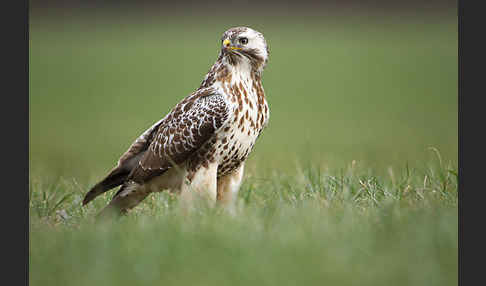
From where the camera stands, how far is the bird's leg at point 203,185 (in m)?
4.62

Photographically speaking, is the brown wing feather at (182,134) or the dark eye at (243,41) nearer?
the brown wing feather at (182,134)

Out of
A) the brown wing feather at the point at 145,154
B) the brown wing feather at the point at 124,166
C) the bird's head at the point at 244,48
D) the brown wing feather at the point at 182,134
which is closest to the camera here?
the brown wing feather at the point at 182,134

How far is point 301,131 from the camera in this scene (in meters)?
14.2

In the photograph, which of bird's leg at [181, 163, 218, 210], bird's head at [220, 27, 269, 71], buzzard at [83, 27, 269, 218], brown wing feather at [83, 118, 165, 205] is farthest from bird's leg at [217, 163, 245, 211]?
bird's head at [220, 27, 269, 71]

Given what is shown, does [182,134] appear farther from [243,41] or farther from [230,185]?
[243,41]

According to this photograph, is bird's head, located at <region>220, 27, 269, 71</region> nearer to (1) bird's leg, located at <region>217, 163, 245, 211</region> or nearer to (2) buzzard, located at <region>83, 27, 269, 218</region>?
(2) buzzard, located at <region>83, 27, 269, 218</region>

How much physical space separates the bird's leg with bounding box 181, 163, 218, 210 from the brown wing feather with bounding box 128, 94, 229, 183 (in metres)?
0.18

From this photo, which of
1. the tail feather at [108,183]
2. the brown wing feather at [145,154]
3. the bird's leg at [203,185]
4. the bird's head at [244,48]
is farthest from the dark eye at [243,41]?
the tail feather at [108,183]

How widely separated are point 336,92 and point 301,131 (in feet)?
22.1

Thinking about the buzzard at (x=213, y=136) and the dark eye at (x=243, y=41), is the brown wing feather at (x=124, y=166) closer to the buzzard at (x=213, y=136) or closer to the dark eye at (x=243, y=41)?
the buzzard at (x=213, y=136)

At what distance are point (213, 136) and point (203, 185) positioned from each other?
39 cm

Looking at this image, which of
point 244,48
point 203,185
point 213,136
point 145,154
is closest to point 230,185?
point 203,185

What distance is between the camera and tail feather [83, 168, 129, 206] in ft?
16.1

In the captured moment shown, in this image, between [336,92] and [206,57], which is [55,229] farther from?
[206,57]
